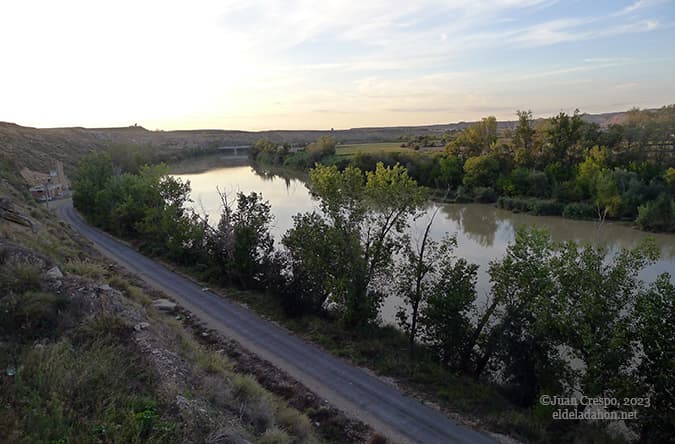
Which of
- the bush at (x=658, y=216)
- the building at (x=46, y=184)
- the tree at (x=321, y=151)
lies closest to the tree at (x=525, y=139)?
the bush at (x=658, y=216)

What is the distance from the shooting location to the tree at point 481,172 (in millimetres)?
48475

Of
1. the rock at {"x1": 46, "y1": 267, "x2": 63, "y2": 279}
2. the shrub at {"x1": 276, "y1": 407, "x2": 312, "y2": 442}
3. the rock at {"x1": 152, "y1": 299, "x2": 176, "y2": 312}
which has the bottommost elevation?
the rock at {"x1": 152, "y1": 299, "x2": 176, "y2": 312}

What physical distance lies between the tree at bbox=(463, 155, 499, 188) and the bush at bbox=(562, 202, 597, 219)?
1013 centimetres

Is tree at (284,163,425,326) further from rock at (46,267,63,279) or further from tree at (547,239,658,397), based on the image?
rock at (46,267,63,279)

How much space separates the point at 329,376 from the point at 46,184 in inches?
2057

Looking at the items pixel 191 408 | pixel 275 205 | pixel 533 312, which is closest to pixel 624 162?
pixel 275 205

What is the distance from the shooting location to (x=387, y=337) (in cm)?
1616

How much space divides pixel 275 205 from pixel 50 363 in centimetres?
3675

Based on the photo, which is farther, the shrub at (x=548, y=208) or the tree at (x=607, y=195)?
the shrub at (x=548, y=208)

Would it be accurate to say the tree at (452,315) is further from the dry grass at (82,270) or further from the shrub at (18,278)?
the shrub at (18,278)

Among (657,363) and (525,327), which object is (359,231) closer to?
(525,327)

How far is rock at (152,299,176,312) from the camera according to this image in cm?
1688

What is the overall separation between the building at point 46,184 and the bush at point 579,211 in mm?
52530

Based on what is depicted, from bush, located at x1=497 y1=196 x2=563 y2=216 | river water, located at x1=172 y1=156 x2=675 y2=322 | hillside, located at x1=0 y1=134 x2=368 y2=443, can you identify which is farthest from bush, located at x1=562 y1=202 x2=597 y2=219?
hillside, located at x1=0 y1=134 x2=368 y2=443
